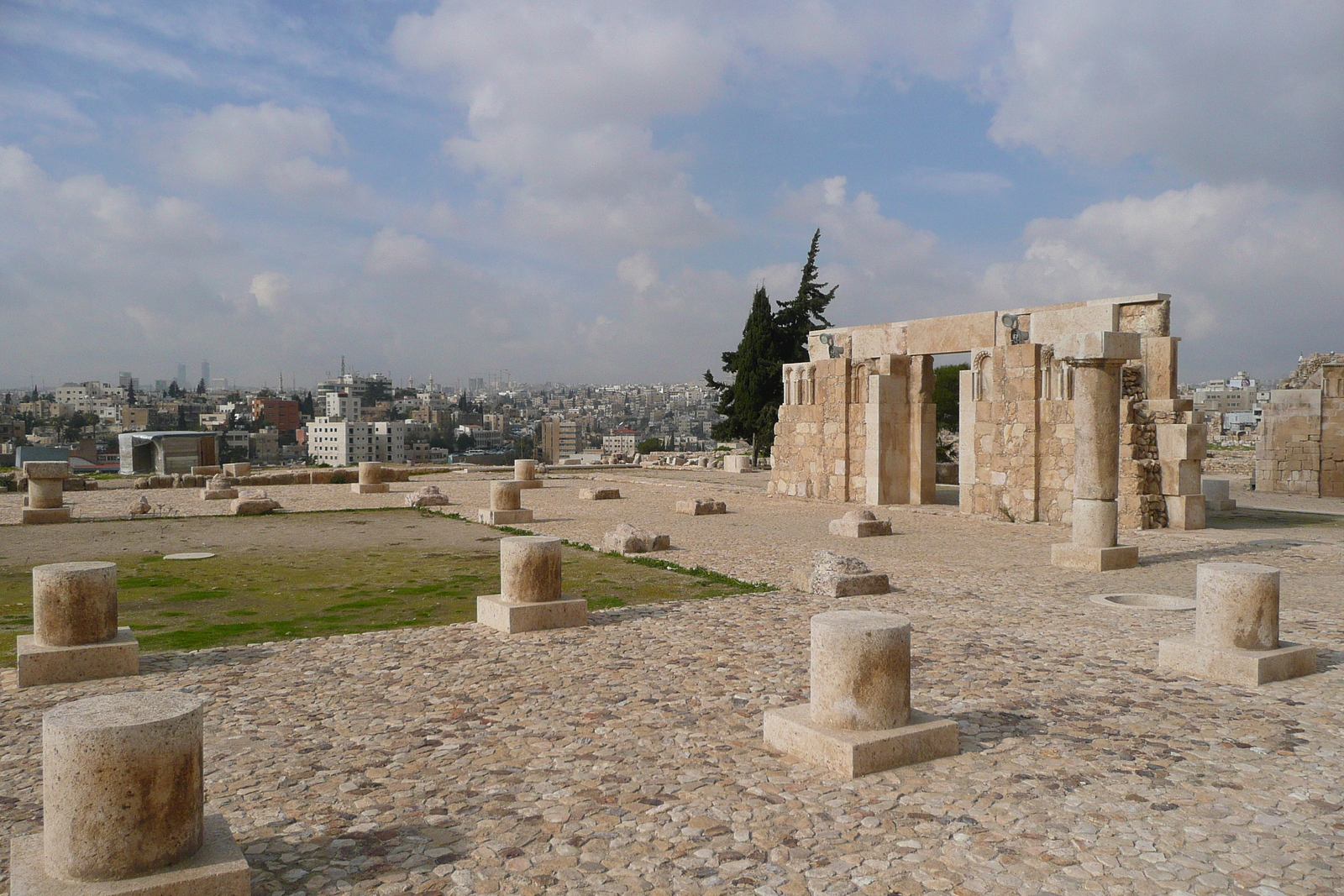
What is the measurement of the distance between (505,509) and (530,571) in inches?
387

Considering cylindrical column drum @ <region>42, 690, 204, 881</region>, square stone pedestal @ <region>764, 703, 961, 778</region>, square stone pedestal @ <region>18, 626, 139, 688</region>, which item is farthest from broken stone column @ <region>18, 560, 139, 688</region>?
square stone pedestal @ <region>764, 703, 961, 778</region>

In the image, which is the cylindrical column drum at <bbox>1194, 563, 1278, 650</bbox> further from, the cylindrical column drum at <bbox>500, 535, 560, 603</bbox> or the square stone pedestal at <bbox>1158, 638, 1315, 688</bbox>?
the cylindrical column drum at <bbox>500, 535, 560, 603</bbox>

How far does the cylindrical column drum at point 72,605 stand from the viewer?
275 inches

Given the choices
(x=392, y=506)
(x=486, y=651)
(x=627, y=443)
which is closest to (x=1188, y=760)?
(x=486, y=651)

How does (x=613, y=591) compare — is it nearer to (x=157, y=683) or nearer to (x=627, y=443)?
(x=157, y=683)

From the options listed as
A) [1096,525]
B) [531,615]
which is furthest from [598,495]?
[531,615]

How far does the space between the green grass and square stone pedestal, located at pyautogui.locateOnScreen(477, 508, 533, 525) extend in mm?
3478

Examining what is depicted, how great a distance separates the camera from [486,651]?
7738mm

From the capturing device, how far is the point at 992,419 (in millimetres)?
18359

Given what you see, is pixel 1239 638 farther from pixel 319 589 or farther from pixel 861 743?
pixel 319 589

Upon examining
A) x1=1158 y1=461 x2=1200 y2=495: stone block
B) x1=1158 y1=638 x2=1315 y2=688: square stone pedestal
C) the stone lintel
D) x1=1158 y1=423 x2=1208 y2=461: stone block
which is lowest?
x1=1158 y1=638 x2=1315 y2=688: square stone pedestal

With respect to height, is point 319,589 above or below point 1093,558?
below

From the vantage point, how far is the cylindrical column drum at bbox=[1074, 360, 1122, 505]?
1269 centimetres

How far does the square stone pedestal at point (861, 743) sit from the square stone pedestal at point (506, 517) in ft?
43.4
